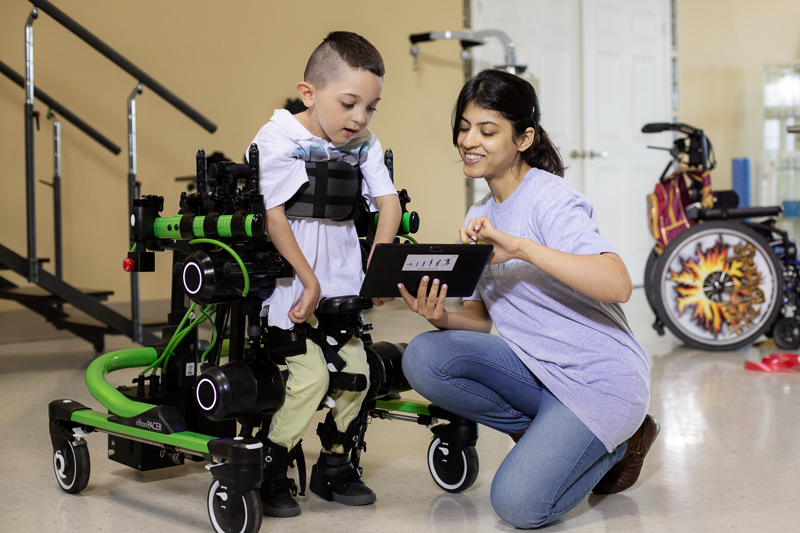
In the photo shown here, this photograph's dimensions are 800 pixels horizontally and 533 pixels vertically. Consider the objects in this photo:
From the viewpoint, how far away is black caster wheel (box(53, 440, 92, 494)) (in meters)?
1.64

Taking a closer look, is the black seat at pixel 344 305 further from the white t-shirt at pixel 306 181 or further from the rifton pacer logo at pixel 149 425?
the rifton pacer logo at pixel 149 425

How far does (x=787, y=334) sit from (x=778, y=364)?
1.39 feet

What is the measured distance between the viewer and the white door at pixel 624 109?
19.6ft

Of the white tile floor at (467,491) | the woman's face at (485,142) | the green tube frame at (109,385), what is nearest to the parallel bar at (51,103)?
the white tile floor at (467,491)

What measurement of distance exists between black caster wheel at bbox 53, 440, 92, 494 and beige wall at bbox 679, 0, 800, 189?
658 centimetres

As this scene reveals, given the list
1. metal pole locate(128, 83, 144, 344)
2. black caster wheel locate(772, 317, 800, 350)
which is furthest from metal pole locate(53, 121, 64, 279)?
black caster wheel locate(772, 317, 800, 350)

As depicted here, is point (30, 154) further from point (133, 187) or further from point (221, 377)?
point (221, 377)

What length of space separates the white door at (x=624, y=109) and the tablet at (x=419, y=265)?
4742 mm

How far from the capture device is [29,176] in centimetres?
306

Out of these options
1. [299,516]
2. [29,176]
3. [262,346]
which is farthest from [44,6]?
[299,516]

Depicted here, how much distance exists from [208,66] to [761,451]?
3.92 m

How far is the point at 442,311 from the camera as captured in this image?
148cm

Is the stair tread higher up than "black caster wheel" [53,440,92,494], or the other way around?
the stair tread

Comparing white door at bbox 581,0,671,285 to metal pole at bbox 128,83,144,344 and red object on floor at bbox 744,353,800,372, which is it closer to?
red object on floor at bbox 744,353,800,372
